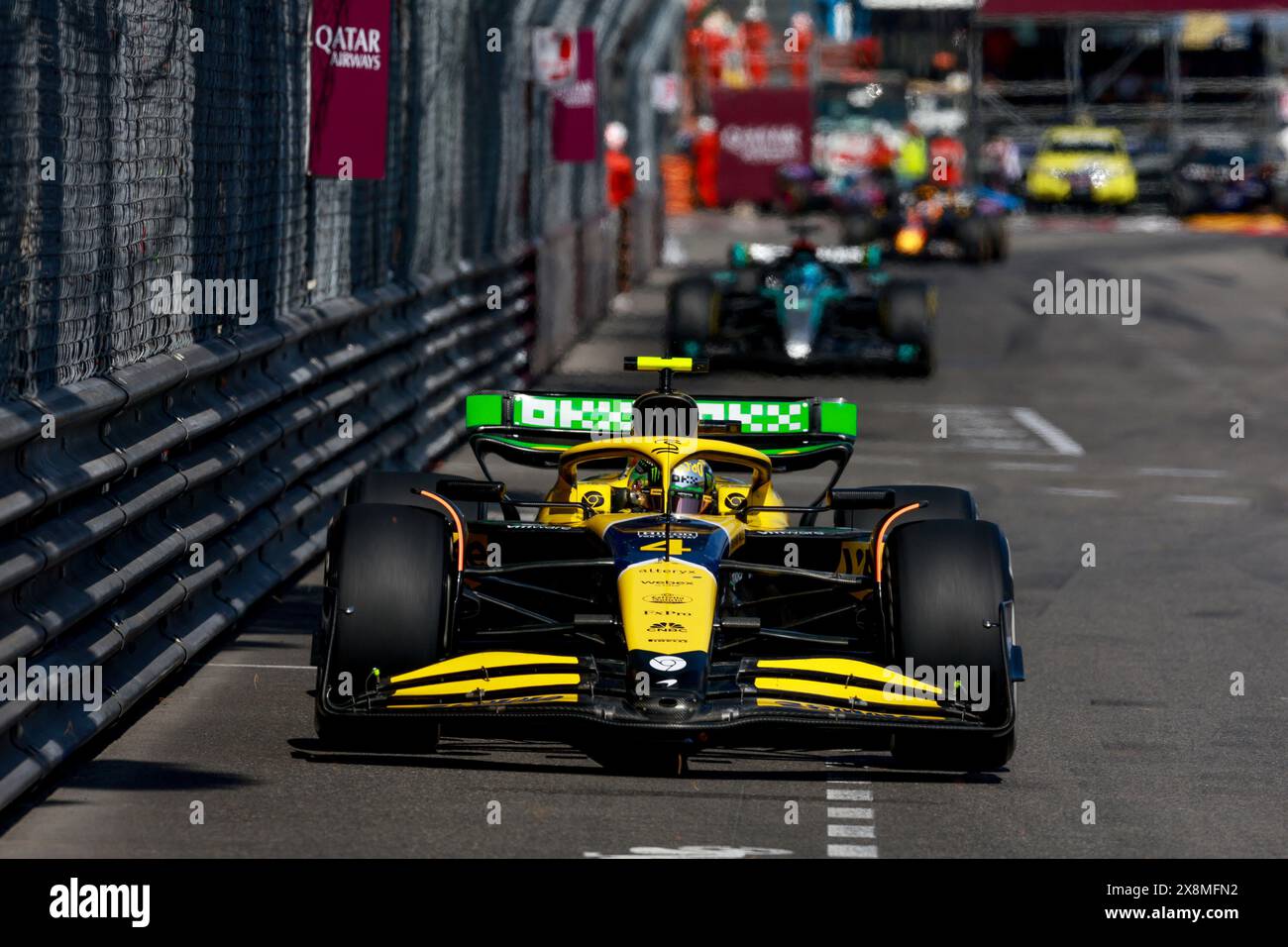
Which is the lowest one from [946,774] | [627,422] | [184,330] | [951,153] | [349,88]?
[946,774]

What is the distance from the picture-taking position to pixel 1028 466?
17.4m

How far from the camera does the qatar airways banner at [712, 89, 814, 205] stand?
5875 cm

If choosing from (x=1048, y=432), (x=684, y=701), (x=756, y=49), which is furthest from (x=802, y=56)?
(x=684, y=701)

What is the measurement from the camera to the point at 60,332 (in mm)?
8414

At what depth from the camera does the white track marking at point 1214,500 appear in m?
15.8

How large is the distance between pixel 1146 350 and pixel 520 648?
18259mm

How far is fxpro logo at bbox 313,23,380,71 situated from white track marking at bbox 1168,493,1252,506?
540 centimetres

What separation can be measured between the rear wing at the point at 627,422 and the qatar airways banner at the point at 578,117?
14598mm

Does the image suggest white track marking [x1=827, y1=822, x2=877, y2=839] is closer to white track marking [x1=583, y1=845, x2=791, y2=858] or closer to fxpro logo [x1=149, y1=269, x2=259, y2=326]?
white track marking [x1=583, y1=845, x2=791, y2=858]

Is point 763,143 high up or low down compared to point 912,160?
up

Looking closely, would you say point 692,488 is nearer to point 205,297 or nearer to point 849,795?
point 849,795
